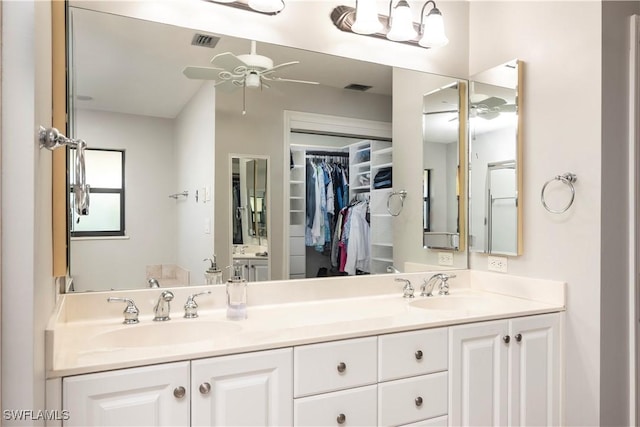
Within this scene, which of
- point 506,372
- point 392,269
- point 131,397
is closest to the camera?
point 131,397

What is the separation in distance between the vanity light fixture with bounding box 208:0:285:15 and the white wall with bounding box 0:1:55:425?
1.09 metres

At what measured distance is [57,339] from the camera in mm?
1322

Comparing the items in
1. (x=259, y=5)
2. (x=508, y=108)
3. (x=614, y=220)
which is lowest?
(x=614, y=220)

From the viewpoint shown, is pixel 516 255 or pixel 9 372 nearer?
pixel 9 372

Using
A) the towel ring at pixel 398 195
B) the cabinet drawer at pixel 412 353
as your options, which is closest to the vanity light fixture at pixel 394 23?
the towel ring at pixel 398 195

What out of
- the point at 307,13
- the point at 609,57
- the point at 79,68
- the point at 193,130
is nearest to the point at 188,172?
the point at 193,130

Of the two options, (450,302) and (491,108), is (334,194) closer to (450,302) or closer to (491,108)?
(450,302)

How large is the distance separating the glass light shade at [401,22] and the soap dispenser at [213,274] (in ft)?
4.53

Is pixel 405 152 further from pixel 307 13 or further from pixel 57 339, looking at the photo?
pixel 57 339

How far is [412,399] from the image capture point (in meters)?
1.57

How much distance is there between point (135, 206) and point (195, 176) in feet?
0.88

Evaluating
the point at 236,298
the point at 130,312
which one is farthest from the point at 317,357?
the point at 130,312

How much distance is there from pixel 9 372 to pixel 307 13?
1.82m

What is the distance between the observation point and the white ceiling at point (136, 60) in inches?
63.1
